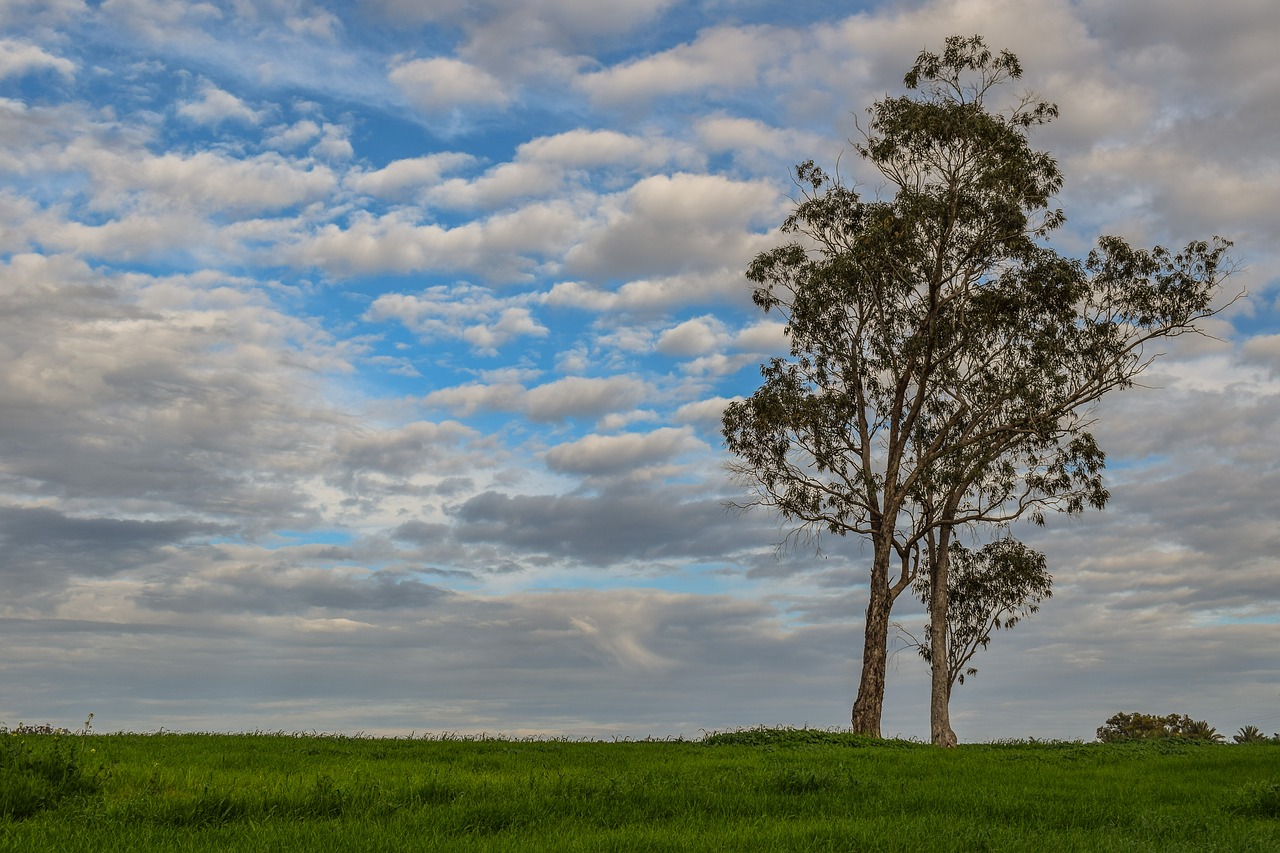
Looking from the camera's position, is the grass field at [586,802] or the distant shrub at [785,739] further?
the distant shrub at [785,739]

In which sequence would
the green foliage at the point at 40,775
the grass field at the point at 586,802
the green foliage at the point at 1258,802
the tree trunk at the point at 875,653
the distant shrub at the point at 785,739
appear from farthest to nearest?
1. the tree trunk at the point at 875,653
2. the distant shrub at the point at 785,739
3. the green foliage at the point at 1258,802
4. the green foliage at the point at 40,775
5. the grass field at the point at 586,802

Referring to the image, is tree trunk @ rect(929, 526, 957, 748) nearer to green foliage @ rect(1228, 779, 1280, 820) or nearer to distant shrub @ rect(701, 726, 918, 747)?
distant shrub @ rect(701, 726, 918, 747)

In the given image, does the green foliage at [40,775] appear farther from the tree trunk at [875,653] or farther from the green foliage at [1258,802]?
the tree trunk at [875,653]

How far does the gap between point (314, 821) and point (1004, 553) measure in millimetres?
34041

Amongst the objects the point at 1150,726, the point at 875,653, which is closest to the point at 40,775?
the point at 875,653

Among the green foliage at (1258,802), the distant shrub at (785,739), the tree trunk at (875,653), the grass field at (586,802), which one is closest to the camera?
the grass field at (586,802)

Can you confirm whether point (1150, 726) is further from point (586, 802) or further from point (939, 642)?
point (586, 802)

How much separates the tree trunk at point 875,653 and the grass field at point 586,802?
47.7 feet

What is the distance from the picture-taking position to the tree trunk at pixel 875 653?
108ft

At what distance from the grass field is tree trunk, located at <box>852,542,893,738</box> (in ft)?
47.7

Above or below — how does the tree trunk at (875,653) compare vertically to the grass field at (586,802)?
above

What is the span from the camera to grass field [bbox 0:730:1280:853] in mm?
9750

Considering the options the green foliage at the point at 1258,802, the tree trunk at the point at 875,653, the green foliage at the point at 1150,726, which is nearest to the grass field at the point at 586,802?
the green foliage at the point at 1258,802

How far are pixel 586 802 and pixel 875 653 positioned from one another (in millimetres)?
23409
